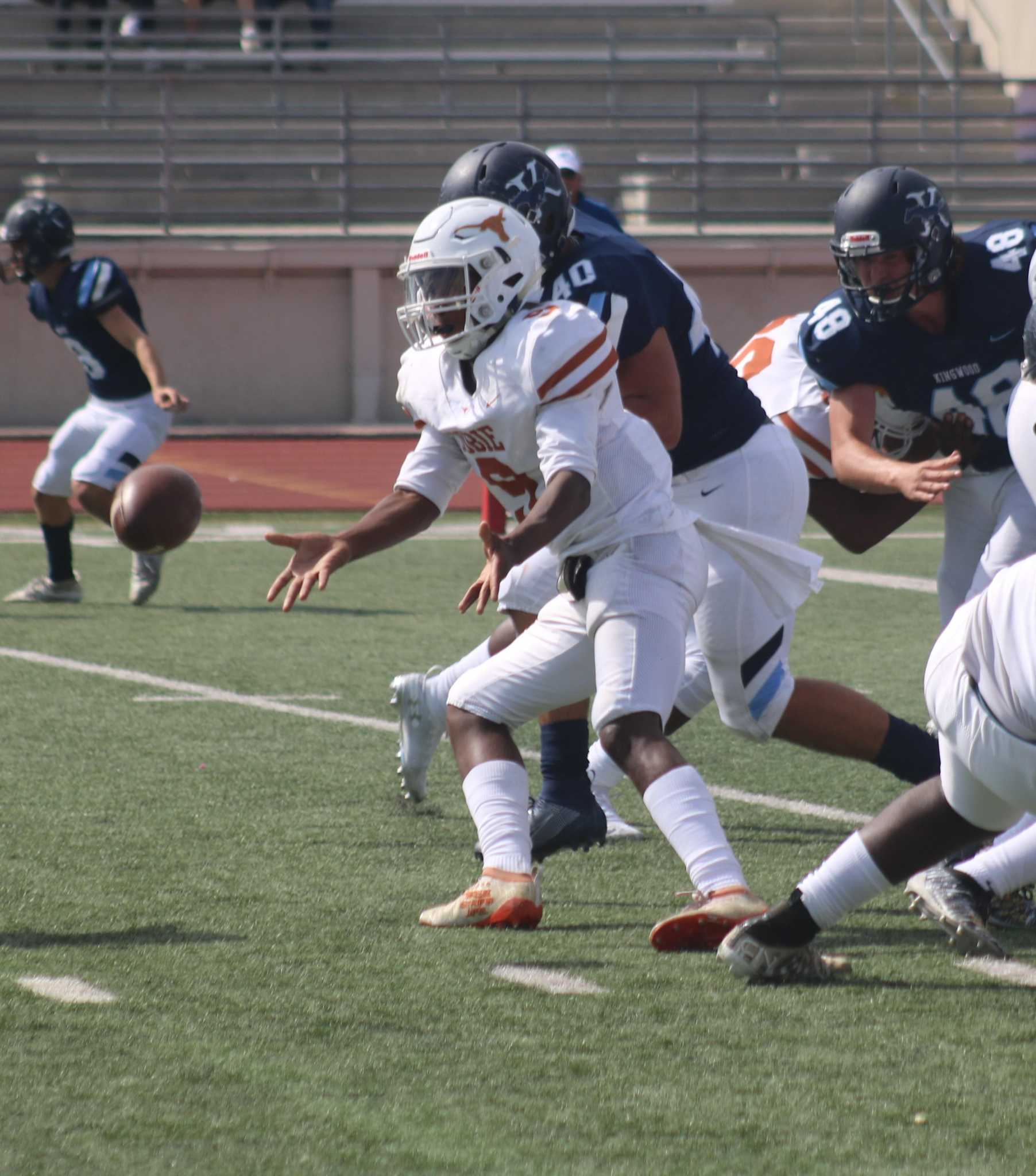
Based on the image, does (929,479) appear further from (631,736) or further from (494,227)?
(494,227)

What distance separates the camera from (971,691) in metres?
2.92

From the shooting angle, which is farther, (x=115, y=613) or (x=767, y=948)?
(x=115, y=613)

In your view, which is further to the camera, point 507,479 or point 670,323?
point 670,323

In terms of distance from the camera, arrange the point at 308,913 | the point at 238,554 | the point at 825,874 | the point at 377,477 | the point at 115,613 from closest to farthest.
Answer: the point at 825,874
the point at 308,913
the point at 115,613
the point at 238,554
the point at 377,477

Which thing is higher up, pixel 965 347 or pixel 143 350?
pixel 965 347

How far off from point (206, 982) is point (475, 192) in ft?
6.10

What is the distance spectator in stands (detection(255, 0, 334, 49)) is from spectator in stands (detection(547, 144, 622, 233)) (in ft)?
32.1

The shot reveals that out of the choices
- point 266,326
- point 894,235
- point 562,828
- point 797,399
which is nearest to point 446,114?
point 266,326

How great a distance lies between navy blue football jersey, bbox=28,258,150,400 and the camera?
8.78 meters

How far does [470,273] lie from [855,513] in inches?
65.0

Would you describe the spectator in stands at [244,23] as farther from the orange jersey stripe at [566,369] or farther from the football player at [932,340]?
the orange jersey stripe at [566,369]

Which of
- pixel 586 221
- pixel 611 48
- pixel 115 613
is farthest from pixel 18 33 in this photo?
pixel 586 221

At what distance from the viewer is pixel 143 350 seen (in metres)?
8.58

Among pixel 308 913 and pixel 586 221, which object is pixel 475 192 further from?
pixel 308 913
